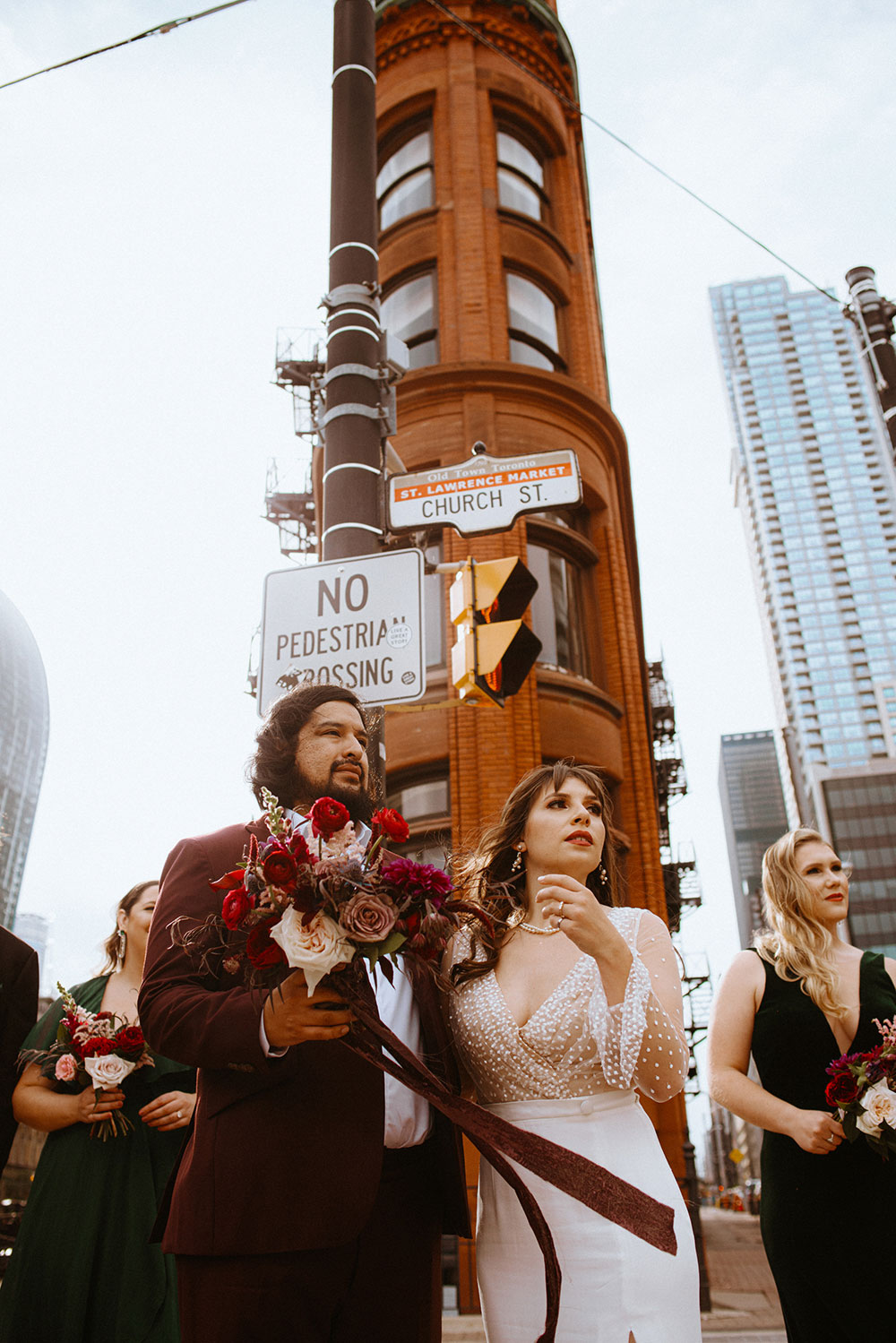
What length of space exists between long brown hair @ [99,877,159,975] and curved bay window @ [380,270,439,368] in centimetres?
1214

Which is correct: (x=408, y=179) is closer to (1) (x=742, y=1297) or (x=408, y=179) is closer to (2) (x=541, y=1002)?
(2) (x=541, y=1002)

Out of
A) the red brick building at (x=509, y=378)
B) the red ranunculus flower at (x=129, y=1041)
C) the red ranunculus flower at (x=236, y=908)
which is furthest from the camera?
the red brick building at (x=509, y=378)

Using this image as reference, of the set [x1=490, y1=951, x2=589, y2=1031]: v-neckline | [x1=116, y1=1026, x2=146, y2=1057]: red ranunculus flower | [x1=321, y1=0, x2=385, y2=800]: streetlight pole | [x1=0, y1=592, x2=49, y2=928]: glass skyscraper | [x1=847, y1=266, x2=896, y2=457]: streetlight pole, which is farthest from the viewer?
[x1=0, y1=592, x2=49, y2=928]: glass skyscraper

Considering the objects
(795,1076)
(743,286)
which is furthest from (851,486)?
(795,1076)

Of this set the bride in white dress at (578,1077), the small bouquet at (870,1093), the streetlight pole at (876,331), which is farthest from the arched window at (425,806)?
the bride in white dress at (578,1077)

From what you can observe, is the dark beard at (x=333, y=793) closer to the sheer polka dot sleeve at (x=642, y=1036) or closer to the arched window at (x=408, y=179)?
the sheer polka dot sleeve at (x=642, y=1036)

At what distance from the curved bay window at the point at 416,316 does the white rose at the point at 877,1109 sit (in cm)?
1367

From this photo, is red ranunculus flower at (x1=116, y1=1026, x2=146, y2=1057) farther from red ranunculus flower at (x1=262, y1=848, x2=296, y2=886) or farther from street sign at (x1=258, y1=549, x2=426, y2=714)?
red ranunculus flower at (x1=262, y1=848, x2=296, y2=886)

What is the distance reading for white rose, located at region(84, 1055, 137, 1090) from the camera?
12.5 feet

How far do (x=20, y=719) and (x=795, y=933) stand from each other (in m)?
58.4

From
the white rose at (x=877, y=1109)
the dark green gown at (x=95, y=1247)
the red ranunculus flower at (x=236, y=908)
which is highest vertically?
the red ranunculus flower at (x=236, y=908)

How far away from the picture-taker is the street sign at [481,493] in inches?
237

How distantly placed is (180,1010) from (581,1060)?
3.77ft

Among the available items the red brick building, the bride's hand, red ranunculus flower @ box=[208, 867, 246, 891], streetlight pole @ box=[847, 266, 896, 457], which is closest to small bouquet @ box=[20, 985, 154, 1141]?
red ranunculus flower @ box=[208, 867, 246, 891]
